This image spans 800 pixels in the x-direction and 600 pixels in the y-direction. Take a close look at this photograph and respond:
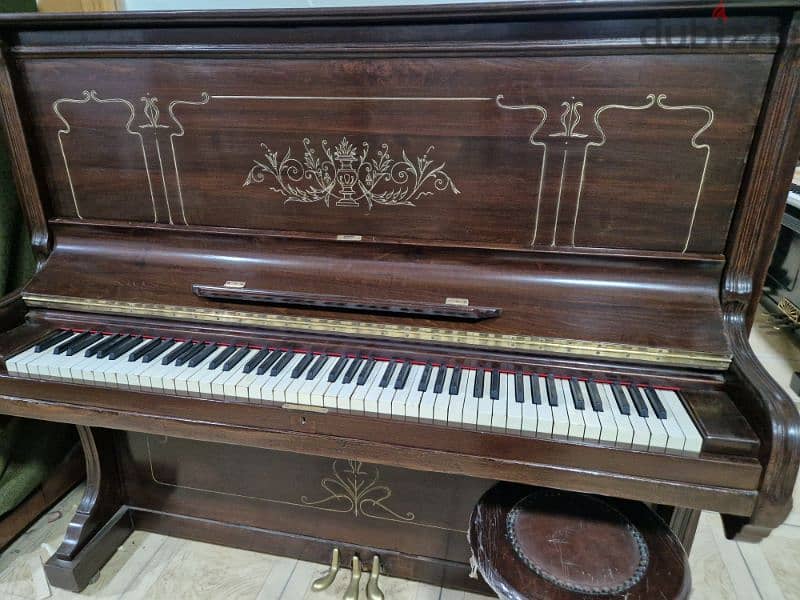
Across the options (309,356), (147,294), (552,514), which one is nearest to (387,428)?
(309,356)

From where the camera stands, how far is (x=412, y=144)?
1.37 meters

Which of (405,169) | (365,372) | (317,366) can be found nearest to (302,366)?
(317,366)

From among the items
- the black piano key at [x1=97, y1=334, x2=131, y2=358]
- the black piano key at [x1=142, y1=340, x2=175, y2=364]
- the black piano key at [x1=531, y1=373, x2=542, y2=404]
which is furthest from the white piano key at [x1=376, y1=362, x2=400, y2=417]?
the black piano key at [x1=97, y1=334, x2=131, y2=358]

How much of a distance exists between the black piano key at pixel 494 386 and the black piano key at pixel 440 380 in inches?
4.5

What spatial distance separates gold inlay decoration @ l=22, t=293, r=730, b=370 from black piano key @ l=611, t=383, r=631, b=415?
9cm

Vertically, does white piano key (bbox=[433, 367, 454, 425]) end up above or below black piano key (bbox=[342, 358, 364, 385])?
below

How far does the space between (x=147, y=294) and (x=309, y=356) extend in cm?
54

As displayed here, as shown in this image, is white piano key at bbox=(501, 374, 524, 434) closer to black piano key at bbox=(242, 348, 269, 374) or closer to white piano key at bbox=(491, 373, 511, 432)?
white piano key at bbox=(491, 373, 511, 432)

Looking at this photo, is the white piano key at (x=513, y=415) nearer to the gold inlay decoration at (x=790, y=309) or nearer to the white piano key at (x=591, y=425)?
the white piano key at (x=591, y=425)

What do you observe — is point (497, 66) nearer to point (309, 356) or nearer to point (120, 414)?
point (309, 356)

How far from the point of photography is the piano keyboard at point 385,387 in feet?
3.69

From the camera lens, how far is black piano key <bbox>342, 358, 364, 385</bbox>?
1270 mm

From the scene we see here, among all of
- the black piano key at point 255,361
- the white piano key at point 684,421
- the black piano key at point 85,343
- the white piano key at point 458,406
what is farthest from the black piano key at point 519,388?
the black piano key at point 85,343

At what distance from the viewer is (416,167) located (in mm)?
1388
